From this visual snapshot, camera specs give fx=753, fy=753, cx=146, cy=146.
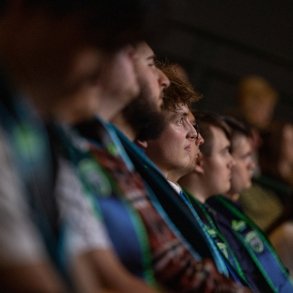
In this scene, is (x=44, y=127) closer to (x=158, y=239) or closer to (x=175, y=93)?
(x=158, y=239)

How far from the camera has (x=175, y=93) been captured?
1.52m

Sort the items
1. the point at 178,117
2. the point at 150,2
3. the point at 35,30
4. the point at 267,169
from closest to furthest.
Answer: the point at 35,30 < the point at 150,2 < the point at 178,117 < the point at 267,169

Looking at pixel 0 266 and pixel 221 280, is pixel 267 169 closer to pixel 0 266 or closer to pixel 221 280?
pixel 221 280

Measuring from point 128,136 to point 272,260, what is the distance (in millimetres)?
792

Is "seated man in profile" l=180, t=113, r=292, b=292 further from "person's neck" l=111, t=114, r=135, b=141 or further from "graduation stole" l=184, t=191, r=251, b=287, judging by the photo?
"person's neck" l=111, t=114, r=135, b=141

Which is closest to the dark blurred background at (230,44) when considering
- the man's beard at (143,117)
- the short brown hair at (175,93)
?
the short brown hair at (175,93)

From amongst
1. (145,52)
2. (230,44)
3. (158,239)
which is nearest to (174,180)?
(145,52)

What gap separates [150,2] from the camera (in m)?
0.93

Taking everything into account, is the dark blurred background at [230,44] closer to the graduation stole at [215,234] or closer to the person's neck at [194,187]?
the person's neck at [194,187]

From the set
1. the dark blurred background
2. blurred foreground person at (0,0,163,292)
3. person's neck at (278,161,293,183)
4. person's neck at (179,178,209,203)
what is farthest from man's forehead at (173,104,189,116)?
the dark blurred background

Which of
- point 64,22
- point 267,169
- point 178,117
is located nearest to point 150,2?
point 64,22

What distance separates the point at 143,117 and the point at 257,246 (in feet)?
2.55

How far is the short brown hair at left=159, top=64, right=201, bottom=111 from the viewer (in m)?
1.48

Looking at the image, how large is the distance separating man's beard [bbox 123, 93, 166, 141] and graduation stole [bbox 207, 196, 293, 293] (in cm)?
58
